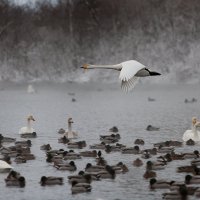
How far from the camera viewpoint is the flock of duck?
25.9 m

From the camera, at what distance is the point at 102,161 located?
29.3m

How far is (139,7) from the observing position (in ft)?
319

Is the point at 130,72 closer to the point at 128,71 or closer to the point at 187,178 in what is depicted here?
A: the point at 128,71

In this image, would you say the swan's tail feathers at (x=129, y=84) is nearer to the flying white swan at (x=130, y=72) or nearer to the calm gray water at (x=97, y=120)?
the flying white swan at (x=130, y=72)

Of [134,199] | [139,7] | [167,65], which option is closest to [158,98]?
[167,65]

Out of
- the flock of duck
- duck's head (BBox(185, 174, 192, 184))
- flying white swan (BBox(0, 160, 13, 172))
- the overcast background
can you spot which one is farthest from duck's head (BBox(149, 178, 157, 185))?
the overcast background

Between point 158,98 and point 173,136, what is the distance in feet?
87.0

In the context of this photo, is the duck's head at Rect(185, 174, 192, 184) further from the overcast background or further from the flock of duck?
the overcast background

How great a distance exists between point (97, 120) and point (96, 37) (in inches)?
1896

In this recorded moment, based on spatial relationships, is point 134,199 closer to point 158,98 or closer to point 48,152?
point 48,152

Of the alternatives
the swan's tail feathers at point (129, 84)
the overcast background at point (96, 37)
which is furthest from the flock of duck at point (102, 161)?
the overcast background at point (96, 37)

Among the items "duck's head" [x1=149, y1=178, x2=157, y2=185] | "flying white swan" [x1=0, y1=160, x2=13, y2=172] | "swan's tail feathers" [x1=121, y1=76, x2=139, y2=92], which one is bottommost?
"duck's head" [x1=149, y1=178, x2=157, y2=185]

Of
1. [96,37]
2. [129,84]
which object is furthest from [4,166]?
[96,37]

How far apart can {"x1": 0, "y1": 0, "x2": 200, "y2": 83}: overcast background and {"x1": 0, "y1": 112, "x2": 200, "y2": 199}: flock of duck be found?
1802 inches
